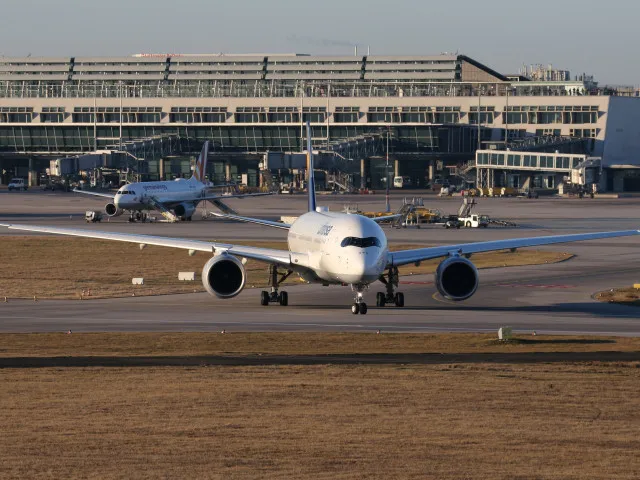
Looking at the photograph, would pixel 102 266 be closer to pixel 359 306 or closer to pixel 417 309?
pixel 417 309

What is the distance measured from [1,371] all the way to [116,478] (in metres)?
15.2

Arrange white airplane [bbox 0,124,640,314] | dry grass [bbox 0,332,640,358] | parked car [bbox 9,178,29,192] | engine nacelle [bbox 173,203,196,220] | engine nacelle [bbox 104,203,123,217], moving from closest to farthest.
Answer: dry grass [bbox 0,332,640,358]
white airplane [bbox 0,124,640,314]
engine nacelle [bbox 104,203,123,217]
engine nacelle [bbox 173,203,196,220]
parked car [bbox 9,178,29,192]

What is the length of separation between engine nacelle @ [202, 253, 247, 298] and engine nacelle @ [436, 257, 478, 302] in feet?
28.1

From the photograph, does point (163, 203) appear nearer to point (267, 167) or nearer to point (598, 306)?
point (267, 167)

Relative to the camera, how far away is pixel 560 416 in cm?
3084

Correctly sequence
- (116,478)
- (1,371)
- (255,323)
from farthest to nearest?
(255,323), (1,371), (116,478)

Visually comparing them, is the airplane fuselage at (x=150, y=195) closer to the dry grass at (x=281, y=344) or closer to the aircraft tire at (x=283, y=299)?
the aircraft tire at (x=283, y=299)

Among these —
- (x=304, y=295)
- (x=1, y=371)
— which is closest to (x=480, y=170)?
(x=304, y=295)

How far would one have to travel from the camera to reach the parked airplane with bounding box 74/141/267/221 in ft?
417

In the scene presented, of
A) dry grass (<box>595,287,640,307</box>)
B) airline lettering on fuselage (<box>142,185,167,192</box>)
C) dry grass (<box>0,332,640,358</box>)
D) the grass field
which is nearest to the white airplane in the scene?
dry grass (<box>595,287,640,307</box>)

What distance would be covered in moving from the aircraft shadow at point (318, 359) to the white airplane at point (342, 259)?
965cm

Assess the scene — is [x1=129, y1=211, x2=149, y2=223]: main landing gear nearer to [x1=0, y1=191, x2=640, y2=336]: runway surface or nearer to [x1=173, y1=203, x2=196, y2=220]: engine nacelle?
[x1=173, y1=203, x2=196, y2=220]: engine nacelle

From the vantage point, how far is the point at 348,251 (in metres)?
51.5

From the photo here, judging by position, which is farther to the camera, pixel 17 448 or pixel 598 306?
pixel 598 306
